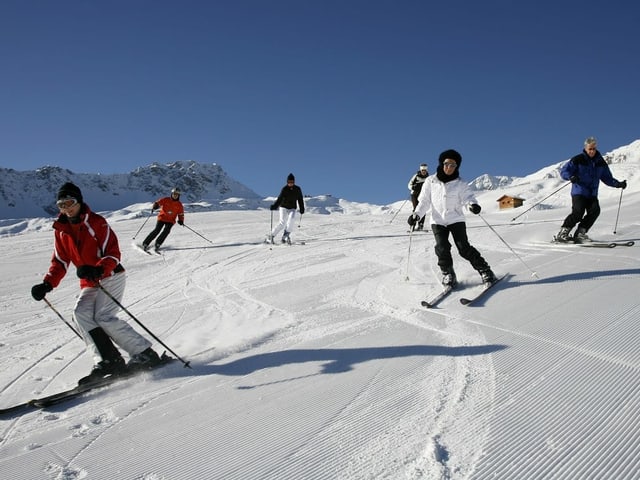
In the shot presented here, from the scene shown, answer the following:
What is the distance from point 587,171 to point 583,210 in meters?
0.78

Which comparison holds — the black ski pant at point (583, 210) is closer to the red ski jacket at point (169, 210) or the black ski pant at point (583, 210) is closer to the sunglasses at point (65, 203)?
the sunglasses at point (65, 203)

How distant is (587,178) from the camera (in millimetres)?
7828

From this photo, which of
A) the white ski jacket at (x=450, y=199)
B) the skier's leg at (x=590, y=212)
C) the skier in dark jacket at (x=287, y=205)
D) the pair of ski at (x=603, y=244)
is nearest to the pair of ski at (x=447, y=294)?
the white ski jacket at (x=450, y=199)

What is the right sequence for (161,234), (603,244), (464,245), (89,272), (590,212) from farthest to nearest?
(161,234)
(590,212)
(603,244)
(464,245)
(89,272)

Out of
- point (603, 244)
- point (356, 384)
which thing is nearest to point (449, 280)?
point (356, 384)

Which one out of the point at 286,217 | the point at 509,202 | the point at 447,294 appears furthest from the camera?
the point at 509,202

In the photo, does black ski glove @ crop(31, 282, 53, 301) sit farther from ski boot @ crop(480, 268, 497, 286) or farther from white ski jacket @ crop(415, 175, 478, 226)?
ski boot @ crop(480, 268, 497, 286)

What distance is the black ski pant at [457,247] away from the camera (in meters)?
5.53

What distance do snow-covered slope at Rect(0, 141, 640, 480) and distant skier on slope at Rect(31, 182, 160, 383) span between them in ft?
1.05

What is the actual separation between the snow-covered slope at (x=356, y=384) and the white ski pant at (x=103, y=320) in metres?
0.37

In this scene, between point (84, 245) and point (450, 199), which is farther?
point (450, 199)

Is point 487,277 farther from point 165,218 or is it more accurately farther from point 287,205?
point 165,218

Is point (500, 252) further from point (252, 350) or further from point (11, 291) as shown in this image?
point (11, 291)

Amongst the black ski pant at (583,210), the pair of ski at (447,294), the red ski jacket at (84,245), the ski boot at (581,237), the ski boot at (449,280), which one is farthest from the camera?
the ski boot at (581,237)
